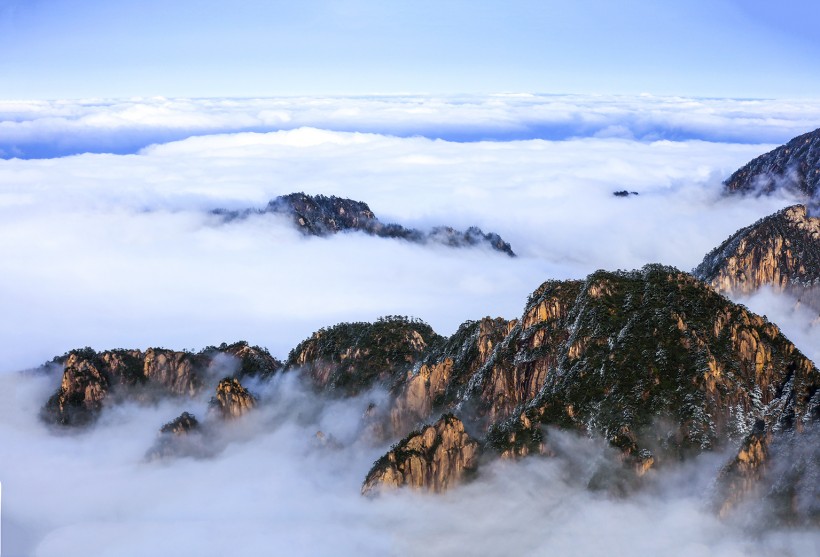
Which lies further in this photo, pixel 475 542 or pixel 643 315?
pixel 643 315

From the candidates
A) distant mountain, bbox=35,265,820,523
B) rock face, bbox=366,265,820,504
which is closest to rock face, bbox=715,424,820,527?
distant mountain, bbox=35,265,820,523

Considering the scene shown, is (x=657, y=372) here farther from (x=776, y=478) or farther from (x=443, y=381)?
(x=443, y=381)

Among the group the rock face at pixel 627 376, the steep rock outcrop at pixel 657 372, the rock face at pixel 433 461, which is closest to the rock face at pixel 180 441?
the rock face at pixel 627 376

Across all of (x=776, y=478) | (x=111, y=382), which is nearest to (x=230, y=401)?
(x=111, y=382)

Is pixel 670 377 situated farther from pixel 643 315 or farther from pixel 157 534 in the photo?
pixel 157 534

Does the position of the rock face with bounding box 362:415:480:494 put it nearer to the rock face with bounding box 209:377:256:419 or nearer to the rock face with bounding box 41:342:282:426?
the rock face with bounding box 209:377:256:419

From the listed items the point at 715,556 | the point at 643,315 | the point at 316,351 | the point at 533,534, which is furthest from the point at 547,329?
the point at 316,351
